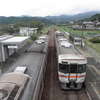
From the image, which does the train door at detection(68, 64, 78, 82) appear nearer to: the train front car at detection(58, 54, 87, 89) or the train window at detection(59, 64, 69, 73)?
the train front car at detection(58, 54, 87, 89)

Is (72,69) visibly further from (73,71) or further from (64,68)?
(64,68)

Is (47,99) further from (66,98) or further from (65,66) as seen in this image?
(65,66)

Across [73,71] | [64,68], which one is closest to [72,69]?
[73,71]

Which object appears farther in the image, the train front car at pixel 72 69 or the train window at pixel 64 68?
the train window at pixel 64 68

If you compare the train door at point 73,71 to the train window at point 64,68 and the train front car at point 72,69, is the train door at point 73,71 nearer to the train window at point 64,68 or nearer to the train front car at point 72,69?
the train front car at point 72,69

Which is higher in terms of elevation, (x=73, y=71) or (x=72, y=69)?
(x=72, y=69)

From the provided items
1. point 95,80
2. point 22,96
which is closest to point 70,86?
point 95,80

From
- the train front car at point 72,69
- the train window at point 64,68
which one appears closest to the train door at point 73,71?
the train front car at point 72,69

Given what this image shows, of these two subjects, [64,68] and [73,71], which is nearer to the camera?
[73,71]

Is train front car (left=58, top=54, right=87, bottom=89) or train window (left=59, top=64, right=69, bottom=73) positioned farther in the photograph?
train window (left=59, top=64, right=69, bottom=73)

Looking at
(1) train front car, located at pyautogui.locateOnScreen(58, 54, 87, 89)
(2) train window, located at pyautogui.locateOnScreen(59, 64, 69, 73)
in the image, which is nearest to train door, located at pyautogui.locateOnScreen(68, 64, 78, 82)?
(1) train front car, located at pyautogui.locateOnScreen(58, 54, 87, 89)

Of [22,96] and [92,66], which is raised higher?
[22,96]

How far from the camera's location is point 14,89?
14.8 ft

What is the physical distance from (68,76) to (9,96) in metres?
4.91
